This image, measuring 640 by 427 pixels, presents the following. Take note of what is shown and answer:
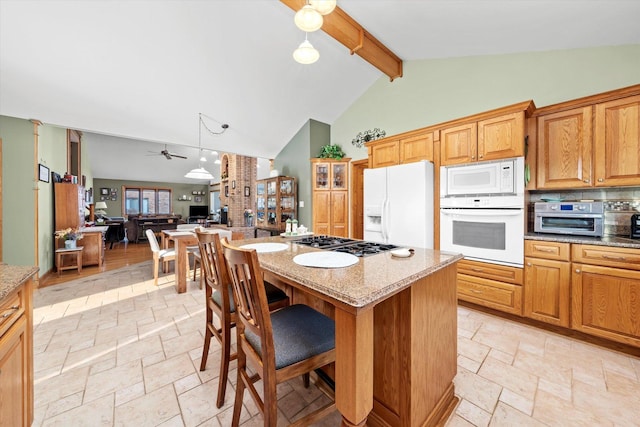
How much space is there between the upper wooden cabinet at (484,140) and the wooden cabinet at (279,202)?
311 cm

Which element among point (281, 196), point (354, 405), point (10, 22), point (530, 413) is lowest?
point (530, 413)

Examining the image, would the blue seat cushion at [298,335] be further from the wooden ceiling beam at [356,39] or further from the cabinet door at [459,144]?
the wooden ceiling beam at [356,39]

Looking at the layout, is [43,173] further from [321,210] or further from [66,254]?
[321,210]

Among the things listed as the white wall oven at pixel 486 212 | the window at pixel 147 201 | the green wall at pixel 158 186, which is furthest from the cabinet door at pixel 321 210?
the window at pixel 147 201

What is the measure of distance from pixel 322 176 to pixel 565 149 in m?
3.29

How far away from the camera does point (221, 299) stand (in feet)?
4.54

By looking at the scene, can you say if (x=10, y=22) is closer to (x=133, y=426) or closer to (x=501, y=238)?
(x=133, y=426)

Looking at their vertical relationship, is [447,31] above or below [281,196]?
above

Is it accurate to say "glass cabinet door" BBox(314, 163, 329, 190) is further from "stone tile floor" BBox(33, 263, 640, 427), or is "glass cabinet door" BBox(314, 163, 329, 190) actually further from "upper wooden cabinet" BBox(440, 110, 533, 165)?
"stone tile floor" BBox(33, 263, 640, 427)

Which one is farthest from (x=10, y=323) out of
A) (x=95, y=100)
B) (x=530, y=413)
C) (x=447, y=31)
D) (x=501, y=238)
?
(x=447, y=31)

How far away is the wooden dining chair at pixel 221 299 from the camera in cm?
137

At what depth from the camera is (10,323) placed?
998 millimetres

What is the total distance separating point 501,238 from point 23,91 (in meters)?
5.77

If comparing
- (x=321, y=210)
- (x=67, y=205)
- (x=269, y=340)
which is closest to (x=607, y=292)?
(x=269, y=340)
